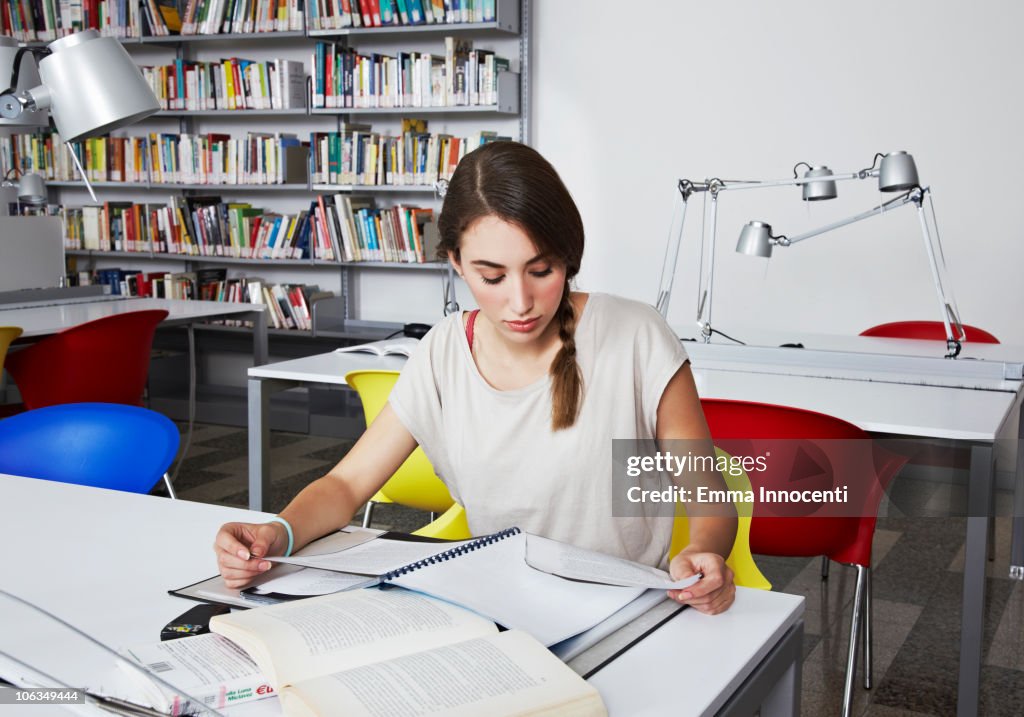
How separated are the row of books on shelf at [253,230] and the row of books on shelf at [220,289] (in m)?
0.14

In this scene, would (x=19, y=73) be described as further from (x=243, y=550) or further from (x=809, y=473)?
(x=809, y=473)

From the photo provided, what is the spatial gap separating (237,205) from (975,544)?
433cm

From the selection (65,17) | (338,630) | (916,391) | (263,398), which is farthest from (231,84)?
(338,630)

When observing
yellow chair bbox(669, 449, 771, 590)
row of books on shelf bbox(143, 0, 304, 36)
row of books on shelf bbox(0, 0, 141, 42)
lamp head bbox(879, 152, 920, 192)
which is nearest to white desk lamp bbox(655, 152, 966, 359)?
lamp head bbox(879, 152, 920, 192)

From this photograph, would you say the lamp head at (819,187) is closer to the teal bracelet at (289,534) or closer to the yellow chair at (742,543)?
the yellow chair at (742,543)

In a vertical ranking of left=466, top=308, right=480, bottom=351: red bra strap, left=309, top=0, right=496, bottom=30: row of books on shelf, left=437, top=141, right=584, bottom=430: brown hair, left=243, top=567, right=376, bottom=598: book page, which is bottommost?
left=243, top=567, right=376, bottom=598: book page

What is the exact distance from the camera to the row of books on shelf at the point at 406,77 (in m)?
4.68

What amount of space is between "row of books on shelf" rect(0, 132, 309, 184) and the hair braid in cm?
398

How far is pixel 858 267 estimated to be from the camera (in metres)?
4.32

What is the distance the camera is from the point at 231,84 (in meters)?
5.24

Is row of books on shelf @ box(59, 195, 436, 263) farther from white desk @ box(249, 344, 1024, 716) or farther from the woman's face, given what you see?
the woman's face

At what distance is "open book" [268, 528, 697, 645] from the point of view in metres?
1.01

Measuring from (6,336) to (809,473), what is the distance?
2.42 meters

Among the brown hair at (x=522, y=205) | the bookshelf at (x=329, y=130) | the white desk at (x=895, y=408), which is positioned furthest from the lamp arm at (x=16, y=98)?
the bookshelf at (x=329, y=130)
